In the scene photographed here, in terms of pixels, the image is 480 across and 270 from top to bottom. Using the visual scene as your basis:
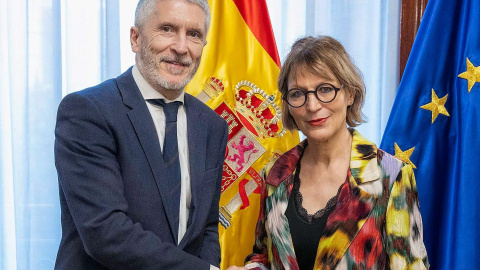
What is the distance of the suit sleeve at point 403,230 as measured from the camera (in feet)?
5.05

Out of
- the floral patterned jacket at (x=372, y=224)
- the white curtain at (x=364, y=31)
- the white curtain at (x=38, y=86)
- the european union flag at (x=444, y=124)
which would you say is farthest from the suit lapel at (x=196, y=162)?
the white curtain at (x=364, y=31)

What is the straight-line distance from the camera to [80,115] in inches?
53.8

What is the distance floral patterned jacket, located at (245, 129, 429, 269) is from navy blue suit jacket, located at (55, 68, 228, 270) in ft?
1.22

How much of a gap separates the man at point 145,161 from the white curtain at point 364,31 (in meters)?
1.08

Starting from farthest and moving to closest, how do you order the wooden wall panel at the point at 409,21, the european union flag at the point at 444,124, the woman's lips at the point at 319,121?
the wooden wall panel at the point at 409,21 < the european union flag at the point at 444,124 < the woman's lips at the point at 319,121

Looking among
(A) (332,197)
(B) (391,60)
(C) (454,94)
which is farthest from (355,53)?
(A) (332,197)

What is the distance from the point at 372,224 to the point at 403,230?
0.09 meters

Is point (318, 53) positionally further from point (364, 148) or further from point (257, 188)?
point (257, 188)

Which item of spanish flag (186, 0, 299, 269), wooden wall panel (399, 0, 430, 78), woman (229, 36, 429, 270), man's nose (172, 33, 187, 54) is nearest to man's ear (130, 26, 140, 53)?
man's nose (172, 33, 187, 54)

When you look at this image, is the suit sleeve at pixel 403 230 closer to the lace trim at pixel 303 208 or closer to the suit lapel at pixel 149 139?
the lace trim at pixel 303 208

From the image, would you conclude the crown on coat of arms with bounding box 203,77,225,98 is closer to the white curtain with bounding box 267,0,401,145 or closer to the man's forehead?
the white curtain with bounding box 267,0,401,145

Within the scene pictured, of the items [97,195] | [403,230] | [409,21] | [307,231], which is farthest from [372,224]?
[409,21]

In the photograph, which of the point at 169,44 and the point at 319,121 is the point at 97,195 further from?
the point at 319,121

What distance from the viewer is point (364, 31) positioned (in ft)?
8.65
